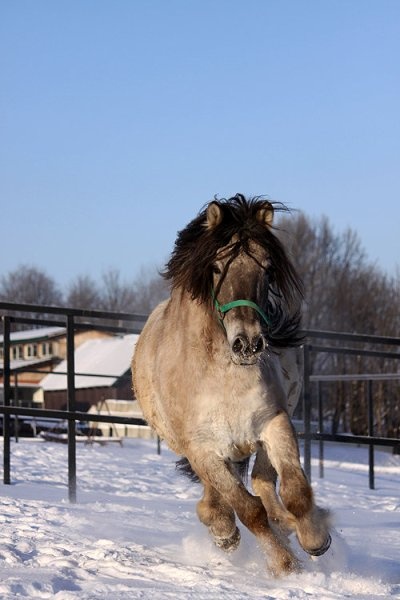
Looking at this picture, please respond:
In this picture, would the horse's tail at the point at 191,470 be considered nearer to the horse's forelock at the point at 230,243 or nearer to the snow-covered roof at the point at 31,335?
the horse's forelock at the point at 230,243

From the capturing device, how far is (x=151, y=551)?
5152 millimetres

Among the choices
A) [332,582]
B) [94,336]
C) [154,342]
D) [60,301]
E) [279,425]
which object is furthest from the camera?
[60,301]

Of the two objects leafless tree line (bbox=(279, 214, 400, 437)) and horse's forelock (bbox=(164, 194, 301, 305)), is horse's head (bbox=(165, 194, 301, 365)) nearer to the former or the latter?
horse's forelock (bbox=(164, 194, 301, 305))

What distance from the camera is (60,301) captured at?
78.9 metres

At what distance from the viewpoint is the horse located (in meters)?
4.53

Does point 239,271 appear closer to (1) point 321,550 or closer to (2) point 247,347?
(2) point 247,347

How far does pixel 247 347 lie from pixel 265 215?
99 cm

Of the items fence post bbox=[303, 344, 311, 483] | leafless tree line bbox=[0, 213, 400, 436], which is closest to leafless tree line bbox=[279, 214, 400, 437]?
leafless tree line bbox=[0, 213, 400, 436]

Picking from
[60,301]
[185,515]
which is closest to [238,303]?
[185,515]

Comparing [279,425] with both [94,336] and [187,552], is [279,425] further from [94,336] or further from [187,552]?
[94,336]

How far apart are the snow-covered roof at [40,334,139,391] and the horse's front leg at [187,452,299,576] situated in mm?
31795

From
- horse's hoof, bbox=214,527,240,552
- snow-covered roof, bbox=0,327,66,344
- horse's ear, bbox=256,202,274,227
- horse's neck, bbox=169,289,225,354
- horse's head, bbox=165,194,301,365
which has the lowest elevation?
horse's hoof, bbox=214,527,240,552

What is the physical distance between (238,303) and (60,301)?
75.4 metres

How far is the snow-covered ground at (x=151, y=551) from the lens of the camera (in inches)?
162
